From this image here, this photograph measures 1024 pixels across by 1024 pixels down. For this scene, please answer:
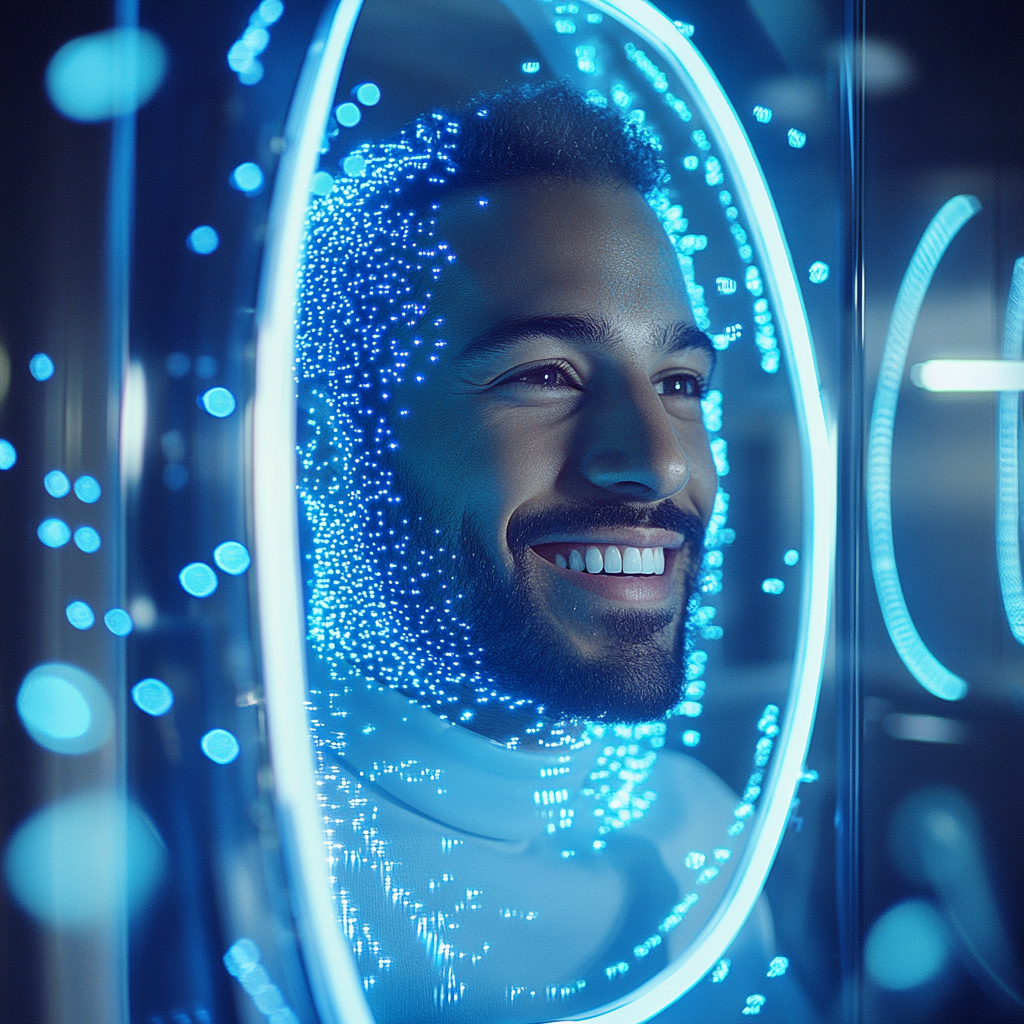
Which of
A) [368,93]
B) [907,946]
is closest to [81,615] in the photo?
[368,93]

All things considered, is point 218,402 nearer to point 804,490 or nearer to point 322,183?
point 322,183

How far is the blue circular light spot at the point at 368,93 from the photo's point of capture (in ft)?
2.72

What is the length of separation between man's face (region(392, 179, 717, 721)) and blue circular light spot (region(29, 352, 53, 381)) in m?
0.31

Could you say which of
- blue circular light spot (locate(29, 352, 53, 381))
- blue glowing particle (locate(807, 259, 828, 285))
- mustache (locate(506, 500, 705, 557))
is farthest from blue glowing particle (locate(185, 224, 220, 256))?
blue glowing particle (locate(807, 259, 828, 285))

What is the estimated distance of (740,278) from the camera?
109 cm

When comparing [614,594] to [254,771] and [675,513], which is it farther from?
[254,771]

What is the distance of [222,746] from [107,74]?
22.2 inches

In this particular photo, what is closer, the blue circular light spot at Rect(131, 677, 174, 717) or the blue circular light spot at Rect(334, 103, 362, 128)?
the blue circular light spot at Rect(131, 677, 174, 717)

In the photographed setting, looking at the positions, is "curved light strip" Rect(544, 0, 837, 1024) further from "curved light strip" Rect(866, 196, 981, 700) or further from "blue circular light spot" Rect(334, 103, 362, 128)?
"blue circular light spot" Rect(334, 103, 362, 128)

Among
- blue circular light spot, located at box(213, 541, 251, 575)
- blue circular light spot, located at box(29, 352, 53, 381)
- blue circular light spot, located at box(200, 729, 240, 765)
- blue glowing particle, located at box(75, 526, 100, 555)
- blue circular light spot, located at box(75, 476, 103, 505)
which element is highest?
blue circular light spot, located at box(29, 352, 53, 381)

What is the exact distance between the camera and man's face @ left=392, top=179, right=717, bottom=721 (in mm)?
868

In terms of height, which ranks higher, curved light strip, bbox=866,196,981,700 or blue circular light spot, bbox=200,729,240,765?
curved light strip, bbox=866,196,981,700

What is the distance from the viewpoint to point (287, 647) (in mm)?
689

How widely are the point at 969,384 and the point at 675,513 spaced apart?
0.58 m
